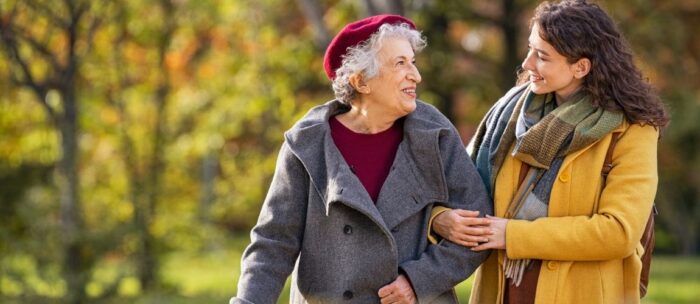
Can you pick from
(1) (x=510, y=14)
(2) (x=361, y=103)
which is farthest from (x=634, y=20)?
(2) (x=361, y=103)

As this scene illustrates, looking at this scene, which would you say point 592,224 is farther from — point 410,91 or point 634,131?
point 410,91

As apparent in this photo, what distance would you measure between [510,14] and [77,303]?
341 inches

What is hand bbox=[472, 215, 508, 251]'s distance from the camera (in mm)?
3852

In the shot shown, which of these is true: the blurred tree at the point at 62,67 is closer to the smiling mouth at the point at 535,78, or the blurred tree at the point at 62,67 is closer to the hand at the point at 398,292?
the hand at the point at 398,292

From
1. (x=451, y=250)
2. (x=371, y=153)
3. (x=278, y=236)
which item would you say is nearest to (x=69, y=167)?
(x=278, y=236)

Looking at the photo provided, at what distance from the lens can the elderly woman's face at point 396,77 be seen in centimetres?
389

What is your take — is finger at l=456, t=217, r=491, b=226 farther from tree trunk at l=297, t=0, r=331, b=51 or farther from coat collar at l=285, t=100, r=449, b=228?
tree trunk at l=297, t=0, r=331, b=51

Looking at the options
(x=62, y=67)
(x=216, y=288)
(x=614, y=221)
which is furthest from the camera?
(x=216, y=288)

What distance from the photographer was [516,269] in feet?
12.8

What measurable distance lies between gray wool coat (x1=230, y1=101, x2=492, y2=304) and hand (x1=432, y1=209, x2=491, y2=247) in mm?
46

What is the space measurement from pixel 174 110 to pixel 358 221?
12.3 m

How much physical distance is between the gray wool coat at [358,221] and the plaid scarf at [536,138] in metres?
0.12

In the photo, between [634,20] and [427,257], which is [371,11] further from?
[634,20]

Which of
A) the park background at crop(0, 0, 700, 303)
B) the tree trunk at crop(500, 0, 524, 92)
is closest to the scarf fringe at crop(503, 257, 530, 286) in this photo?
the park background at crop(0, 0, 700, 303)
